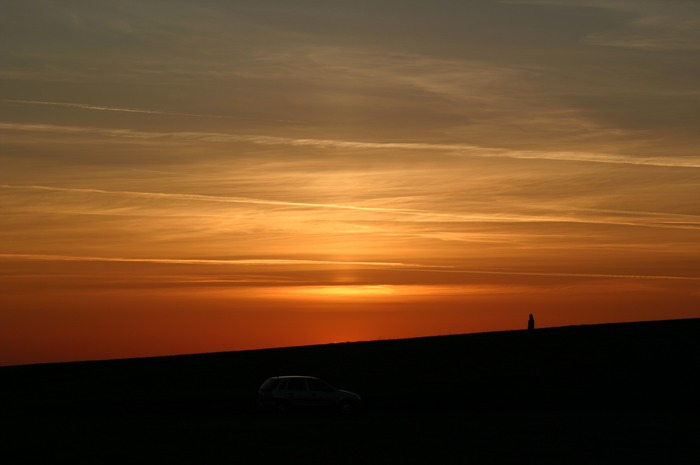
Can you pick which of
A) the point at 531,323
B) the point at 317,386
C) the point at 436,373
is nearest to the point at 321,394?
the point at 317,386

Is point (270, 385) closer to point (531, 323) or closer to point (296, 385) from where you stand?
point (296, 385)

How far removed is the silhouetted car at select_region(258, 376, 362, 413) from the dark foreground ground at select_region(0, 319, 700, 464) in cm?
58

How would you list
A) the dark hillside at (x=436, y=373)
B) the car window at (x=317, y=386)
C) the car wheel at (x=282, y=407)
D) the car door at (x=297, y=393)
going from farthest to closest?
the dark hillside at (x=436, y=373)
the car window at (x=317, y=386)
the car door at (x=297, y=393)
the car wheel at (x=282, y=407)

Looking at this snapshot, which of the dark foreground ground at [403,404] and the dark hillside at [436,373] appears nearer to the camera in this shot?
the dark foreground ground at [403,404]

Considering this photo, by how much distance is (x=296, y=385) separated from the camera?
1626 inches

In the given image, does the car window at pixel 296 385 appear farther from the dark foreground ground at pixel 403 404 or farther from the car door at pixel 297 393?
the dark foreground ground at pixel 403 404

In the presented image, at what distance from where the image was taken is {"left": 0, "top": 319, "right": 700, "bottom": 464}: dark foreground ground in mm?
27828

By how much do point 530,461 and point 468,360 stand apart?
31818 millimetres

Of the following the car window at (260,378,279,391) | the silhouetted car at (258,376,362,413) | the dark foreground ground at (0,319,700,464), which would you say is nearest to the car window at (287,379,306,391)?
the silhouetted car at (258,376,362,413)

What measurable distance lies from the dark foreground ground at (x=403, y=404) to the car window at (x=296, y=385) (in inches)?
42.1

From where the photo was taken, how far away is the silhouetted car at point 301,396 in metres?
41.0

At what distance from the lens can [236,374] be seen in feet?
187

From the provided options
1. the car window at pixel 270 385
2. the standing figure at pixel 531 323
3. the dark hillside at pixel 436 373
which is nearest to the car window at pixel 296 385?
the car window at pixel 270 385

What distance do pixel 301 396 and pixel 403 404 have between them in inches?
250
